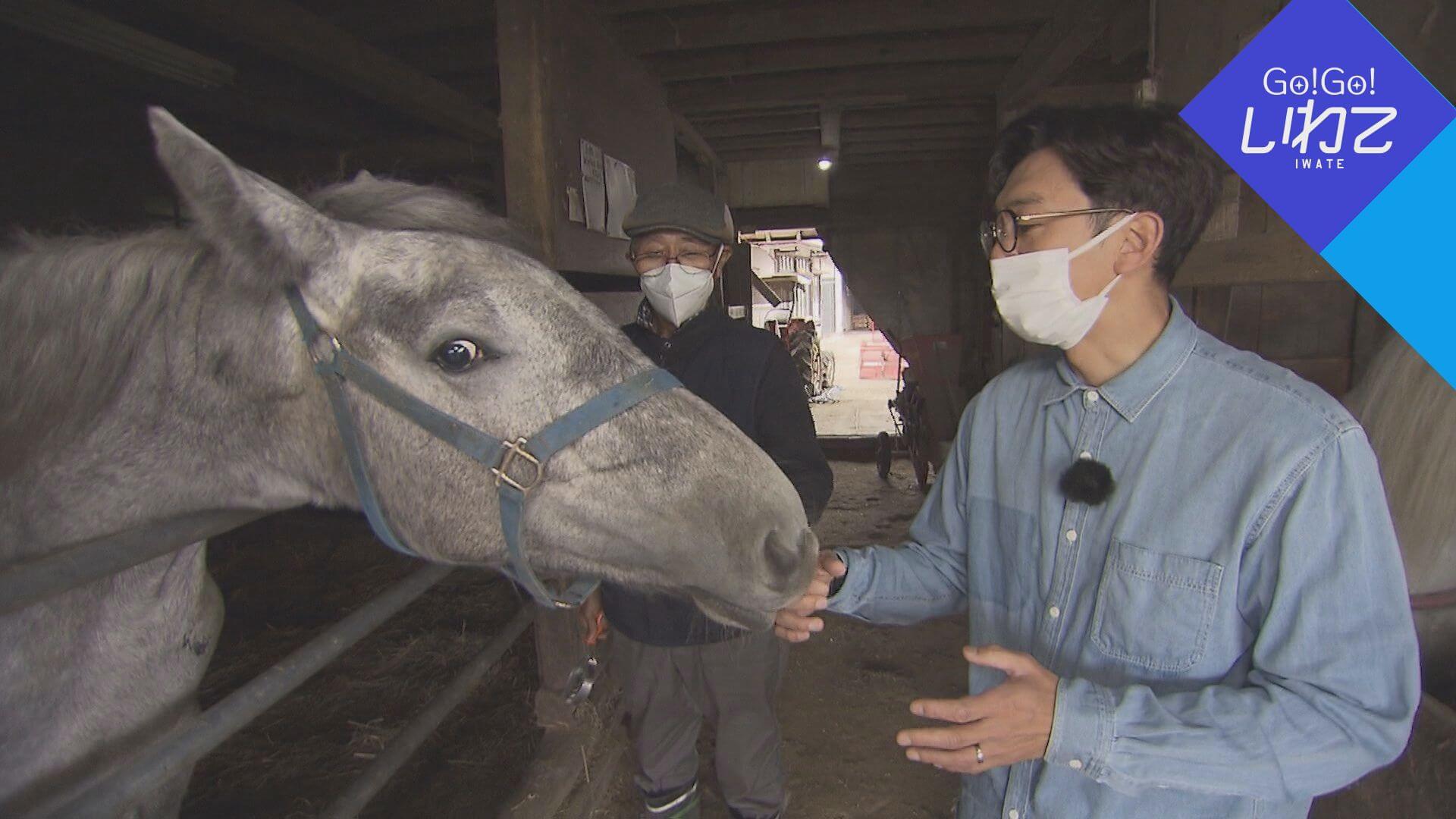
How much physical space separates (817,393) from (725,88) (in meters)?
12.1

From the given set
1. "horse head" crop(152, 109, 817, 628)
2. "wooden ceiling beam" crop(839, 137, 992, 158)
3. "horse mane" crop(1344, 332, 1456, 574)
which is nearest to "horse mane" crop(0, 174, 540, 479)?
"horse head" crop(152, 109, 817, 628)

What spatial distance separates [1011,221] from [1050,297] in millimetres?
171

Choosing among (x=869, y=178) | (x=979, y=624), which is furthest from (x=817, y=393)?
(x=979, y=624)

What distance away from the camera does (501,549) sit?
1269mm

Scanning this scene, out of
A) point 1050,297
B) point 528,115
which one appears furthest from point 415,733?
point 528,115

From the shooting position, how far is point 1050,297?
1.22 meters

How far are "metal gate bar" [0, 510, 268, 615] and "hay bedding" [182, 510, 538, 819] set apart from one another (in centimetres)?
214

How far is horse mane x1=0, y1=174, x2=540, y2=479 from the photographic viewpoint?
1.16 m

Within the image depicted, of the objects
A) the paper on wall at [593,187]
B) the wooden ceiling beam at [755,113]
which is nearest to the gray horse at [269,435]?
the paper on wall at [593,187]

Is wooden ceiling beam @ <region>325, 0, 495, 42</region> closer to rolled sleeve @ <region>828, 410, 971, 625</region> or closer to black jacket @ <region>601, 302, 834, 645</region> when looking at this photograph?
black jacket @ <region>601, 302, 834, 645</region>

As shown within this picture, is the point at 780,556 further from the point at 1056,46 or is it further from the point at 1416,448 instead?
the point at 1056,46

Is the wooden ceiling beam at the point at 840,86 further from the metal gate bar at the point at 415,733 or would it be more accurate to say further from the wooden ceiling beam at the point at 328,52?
the metal gate bar at the point at 415,733

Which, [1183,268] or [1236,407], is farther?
[1183,268]

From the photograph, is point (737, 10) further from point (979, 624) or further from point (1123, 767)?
point (1123, 767)
